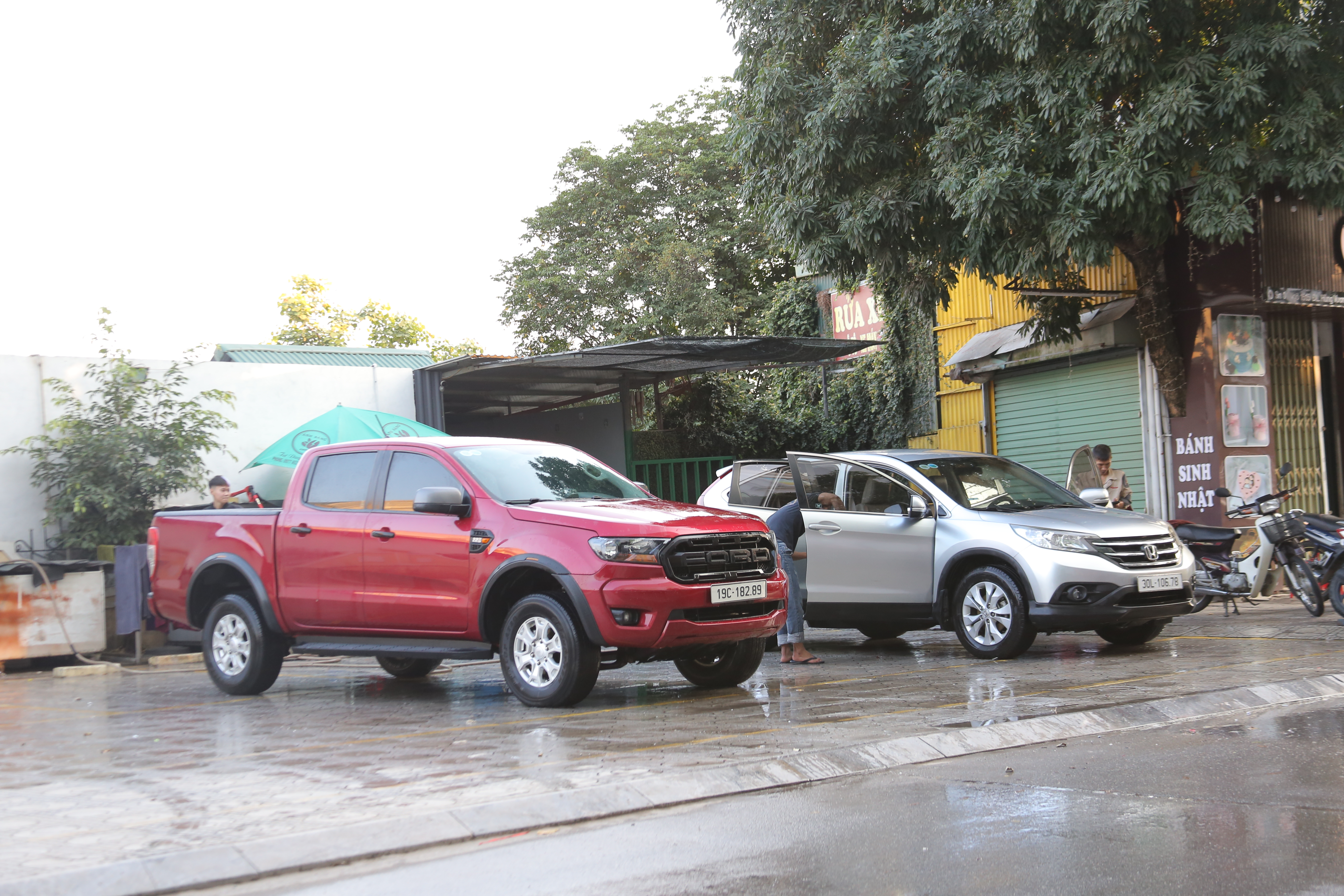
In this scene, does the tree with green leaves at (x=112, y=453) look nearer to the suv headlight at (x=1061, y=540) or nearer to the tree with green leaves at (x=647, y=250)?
the suv headlight at (x=1061, y=540)

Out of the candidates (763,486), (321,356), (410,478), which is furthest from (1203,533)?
(321,356)

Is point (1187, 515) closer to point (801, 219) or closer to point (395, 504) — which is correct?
point (801, 219)

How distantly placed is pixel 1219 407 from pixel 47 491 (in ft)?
46.1

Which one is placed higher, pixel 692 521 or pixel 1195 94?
pixel 1195 94

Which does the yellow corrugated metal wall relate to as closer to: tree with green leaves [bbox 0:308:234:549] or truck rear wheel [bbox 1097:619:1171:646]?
truck rear wheel [bbox 1097:619:1171:646]

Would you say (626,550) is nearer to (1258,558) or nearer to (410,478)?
(410,478)

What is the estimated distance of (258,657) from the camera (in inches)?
363

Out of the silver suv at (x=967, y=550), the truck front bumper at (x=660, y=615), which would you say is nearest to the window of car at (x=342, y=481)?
the truck front bumper at (x=660, y=615)

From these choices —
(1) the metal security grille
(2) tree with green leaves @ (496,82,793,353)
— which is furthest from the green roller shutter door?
(2) tree with green leaves @ (496,82,793,353)

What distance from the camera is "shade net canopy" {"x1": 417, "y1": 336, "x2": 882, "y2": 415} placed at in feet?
51.3

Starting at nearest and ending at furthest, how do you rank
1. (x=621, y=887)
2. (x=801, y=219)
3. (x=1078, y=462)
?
(x=621, y=887)
(x=801, y=219)
(x=1078, y=462)

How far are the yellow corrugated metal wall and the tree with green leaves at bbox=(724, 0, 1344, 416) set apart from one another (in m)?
3.33

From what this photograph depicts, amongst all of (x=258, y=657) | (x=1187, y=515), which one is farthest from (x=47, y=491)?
(x=1187, y=515)

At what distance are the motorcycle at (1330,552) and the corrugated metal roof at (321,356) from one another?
45.3 feet
